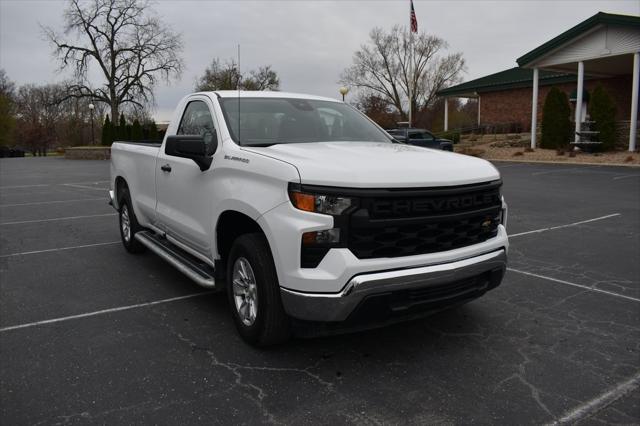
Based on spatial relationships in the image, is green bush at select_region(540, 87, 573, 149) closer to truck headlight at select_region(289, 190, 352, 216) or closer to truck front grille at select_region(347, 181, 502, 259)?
truck front grille at select_region(347, 181, 502, 259)

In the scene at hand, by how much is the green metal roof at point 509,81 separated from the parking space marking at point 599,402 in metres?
32.8

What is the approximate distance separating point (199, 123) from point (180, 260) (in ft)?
4.26

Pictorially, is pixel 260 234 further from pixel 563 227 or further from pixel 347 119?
pixel 563 227

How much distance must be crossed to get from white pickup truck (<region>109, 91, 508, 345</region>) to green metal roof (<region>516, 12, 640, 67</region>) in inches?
950

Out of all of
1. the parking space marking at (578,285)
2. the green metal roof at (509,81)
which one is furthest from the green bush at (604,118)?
the parking space marking at (578,285)

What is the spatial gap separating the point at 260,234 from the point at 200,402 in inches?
46.0

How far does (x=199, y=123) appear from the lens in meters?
5.04

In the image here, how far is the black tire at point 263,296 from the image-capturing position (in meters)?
3.53

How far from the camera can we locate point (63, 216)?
10.6m

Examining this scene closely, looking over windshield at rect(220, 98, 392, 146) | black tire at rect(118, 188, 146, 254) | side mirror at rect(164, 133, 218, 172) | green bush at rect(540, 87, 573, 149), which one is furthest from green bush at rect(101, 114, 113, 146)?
side mirror at rect(164, 133, 218, 172)

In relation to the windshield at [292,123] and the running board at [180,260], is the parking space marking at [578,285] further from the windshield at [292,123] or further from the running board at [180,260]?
the running board at [180,260]

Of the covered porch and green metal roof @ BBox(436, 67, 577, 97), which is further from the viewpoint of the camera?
green metal roof @ BBox(436, 67, 577, 97)

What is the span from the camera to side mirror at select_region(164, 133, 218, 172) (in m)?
4.09

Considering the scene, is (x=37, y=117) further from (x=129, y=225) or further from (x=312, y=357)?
(x=312, y=357)
